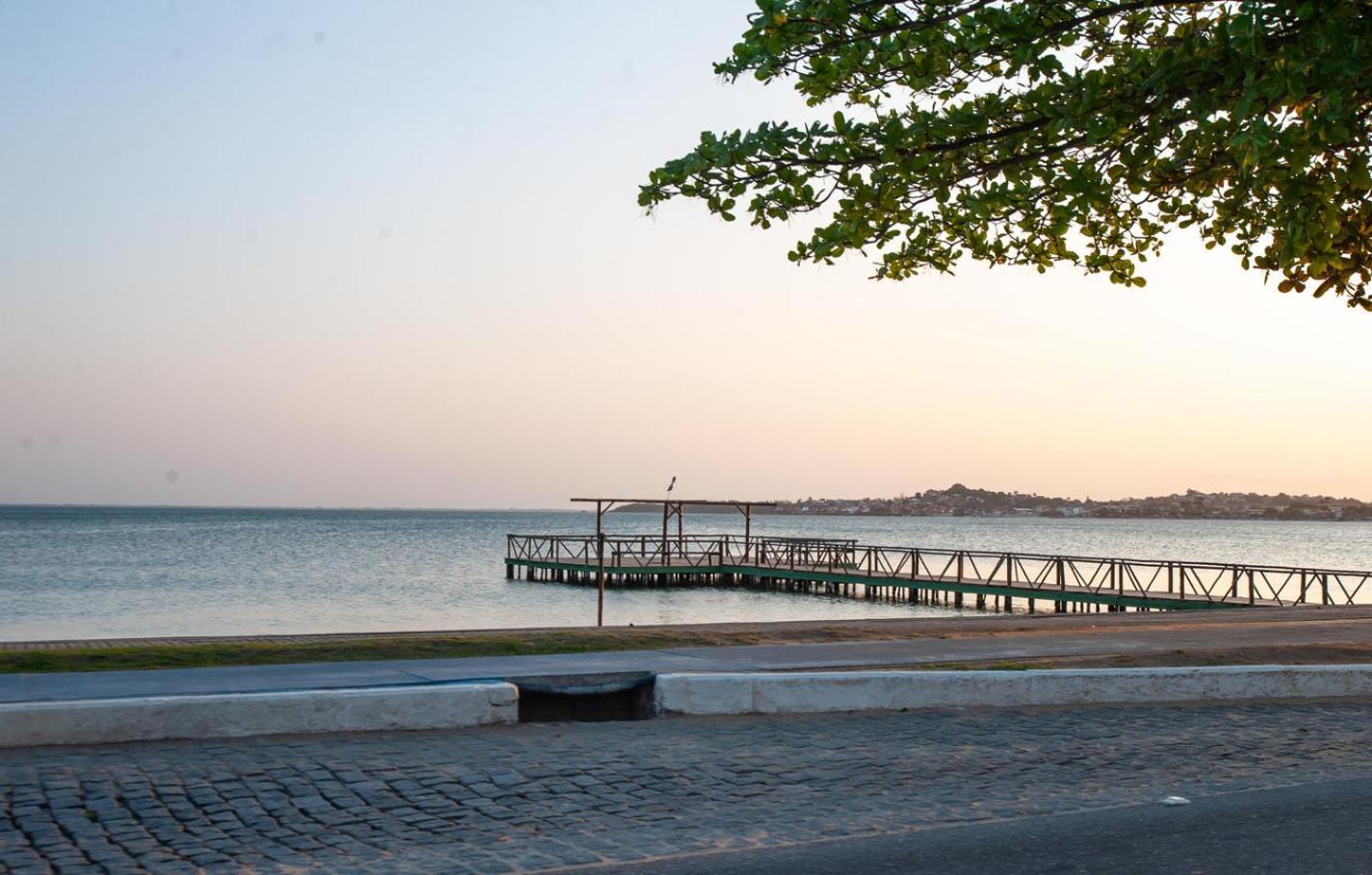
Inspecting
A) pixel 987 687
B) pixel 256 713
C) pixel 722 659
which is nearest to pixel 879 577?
pixel 722 659

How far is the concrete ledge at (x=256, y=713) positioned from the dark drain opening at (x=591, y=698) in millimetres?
386

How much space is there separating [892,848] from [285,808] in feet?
9.64

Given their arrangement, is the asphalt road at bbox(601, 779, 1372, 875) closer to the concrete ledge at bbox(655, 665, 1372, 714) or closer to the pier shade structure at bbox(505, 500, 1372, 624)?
the concrete ledge at bbox(655, 665, 1372, 714)

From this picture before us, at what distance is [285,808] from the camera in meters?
6.74

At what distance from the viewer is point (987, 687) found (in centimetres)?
1034

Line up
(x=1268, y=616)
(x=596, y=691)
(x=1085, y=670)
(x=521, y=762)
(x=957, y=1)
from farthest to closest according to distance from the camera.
A: (x=1268, y=616)
(x=957, y=1)
(x=1085, y=670)
(x=596, y=691)
(x=521, y=762)

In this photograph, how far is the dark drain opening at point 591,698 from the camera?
31.4 feet

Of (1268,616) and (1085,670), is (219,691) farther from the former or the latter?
(1268,616)

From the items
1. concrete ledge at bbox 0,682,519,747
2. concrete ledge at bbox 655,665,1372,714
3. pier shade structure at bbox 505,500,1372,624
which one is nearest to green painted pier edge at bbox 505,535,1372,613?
pier shade structure at bbox 505,500,1372,624

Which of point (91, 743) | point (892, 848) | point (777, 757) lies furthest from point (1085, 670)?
point (91, 743)

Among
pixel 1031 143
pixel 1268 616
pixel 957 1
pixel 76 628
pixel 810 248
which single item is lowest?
pixel 76 628

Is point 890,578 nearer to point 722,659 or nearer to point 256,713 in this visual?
point 722,659

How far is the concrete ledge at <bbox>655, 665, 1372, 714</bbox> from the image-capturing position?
9734mm

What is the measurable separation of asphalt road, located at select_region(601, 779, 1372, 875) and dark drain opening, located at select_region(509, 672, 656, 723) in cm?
361
